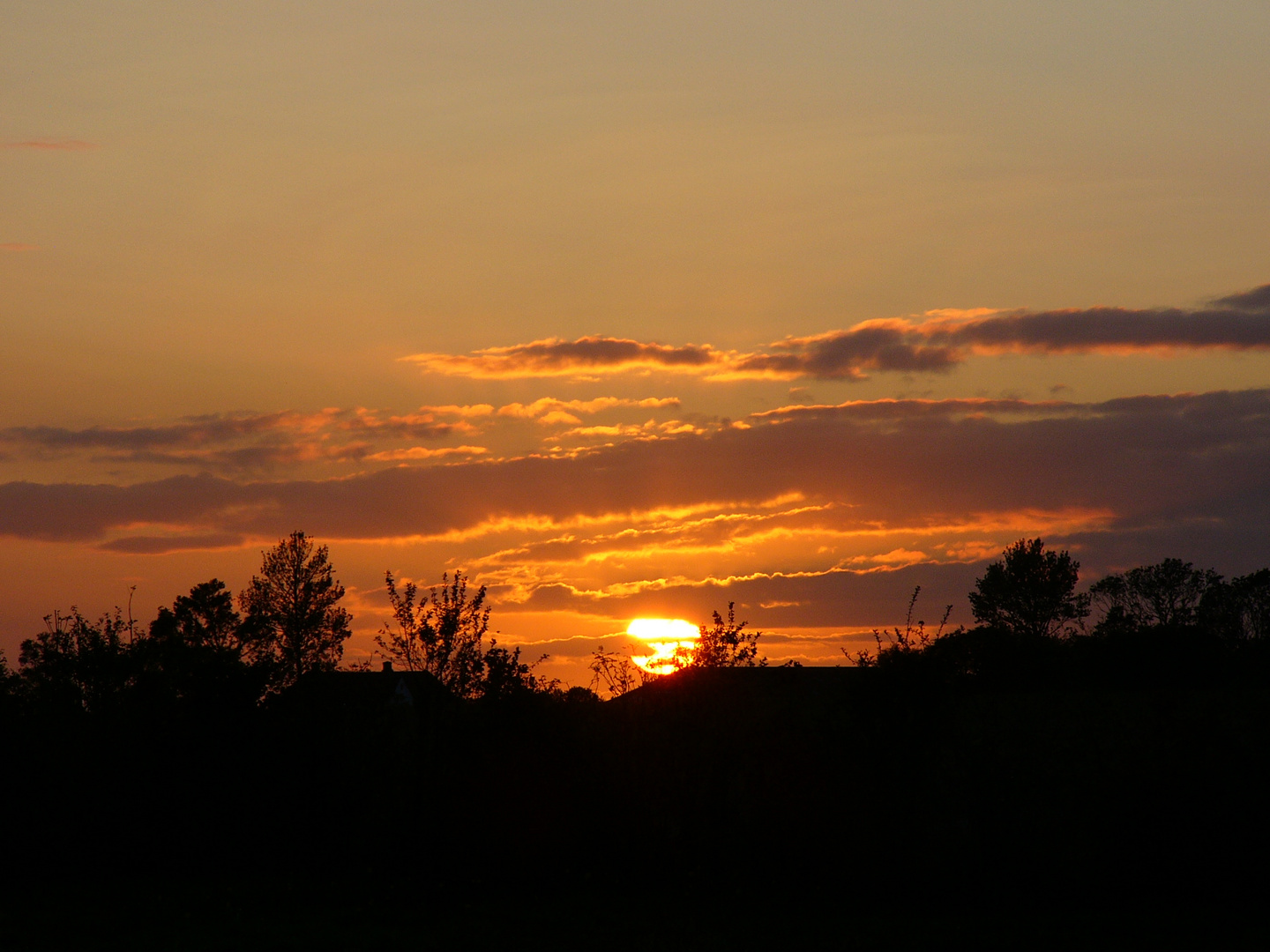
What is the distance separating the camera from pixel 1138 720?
19922 mm

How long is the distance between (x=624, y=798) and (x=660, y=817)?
674 mm

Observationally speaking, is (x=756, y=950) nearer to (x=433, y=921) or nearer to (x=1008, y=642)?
(x=433, y=921)

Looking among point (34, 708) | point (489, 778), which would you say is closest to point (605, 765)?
point (489, 778)

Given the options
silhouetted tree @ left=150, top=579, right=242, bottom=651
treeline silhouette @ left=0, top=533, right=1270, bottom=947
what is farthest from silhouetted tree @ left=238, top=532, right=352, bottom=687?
treeline silhouette @ left=0, top=533, right=1270, bottom=947

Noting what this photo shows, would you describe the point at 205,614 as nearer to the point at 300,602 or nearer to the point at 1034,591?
the point at 300,602

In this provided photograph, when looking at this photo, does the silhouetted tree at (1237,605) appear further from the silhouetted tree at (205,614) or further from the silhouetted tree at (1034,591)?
the silhouetted tree at (205,614)

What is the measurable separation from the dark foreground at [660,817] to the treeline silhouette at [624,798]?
0.04m

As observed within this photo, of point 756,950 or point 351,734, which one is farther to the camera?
point 351,734

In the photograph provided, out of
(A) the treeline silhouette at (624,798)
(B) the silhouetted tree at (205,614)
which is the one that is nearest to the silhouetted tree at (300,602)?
(B) the silhouetted tree at (205,614)

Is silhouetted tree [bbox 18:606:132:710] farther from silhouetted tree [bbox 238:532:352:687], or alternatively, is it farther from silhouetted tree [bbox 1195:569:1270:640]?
silhouetted tree [bbox 1195:569:1270:640]

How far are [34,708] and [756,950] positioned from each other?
15385 millimetres

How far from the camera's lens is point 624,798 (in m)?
20.2

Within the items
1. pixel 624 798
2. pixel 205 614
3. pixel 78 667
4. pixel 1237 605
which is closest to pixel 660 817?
pixel 624 798

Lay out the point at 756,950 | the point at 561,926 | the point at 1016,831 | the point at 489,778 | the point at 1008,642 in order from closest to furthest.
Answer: the point at 756,950 → the point at 561,926 → the point at 1016,831 → the point at 489,778 → the point at 1008,642
